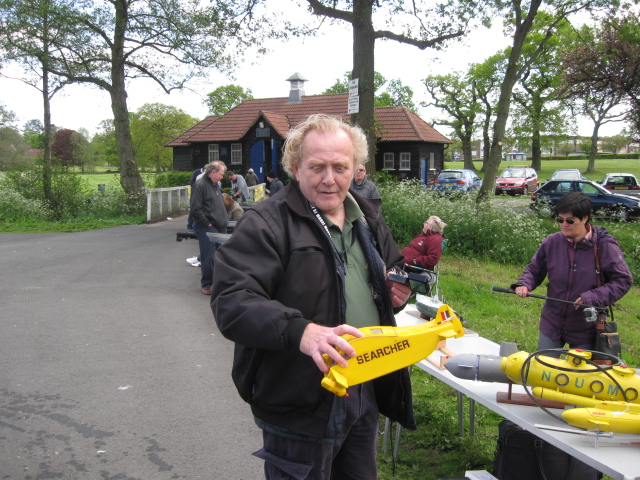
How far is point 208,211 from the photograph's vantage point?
8469mm

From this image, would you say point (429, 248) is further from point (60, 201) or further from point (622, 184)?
point (622, 184)

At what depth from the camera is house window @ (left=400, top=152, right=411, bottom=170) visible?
116 feet

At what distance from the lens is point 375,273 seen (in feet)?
7.19

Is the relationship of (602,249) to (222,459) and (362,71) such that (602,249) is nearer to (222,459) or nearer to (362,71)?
(222,459)

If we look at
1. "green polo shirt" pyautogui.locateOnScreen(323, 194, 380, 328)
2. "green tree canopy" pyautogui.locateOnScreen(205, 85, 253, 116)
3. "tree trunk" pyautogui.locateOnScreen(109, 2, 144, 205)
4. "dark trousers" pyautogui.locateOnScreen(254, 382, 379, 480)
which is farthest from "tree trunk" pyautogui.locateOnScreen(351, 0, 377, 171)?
"green tree canopy" pyautogui.locateOnScreen(205, 85, 253, 116)

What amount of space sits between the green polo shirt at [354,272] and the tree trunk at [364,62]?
421 inches

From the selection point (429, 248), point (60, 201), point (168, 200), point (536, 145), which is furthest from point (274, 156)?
point (536, 145)

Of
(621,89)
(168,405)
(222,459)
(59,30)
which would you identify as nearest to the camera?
(222,459)

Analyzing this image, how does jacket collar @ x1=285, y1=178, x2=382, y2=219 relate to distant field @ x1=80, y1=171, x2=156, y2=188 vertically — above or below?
below

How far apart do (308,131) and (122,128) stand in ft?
73.1

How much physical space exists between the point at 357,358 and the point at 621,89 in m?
18.0

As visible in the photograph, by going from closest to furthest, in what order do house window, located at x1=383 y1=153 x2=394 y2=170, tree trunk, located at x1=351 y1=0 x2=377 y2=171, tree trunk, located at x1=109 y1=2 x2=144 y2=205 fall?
tree trunk, located at x1=351 y1=0 x2=377 y2=171 < tree trunk, located at x1=109 y1=2 x2=144 y2=205 < house window, located at x1=383 y1=153 x2=394 y2=170

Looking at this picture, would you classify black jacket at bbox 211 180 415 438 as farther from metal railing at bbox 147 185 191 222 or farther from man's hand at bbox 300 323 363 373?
metal railing at bbox 147 185 191 222

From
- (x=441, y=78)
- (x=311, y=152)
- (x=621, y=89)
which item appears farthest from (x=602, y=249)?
(x=441, y=78)
